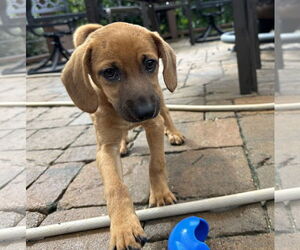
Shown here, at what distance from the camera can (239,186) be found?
188 centimetres

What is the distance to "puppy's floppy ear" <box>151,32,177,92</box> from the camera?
2023mm

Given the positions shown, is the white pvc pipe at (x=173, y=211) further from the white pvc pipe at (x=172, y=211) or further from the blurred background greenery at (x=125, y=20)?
the blurred background greenery at (x=125, y=20)

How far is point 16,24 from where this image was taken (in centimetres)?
152

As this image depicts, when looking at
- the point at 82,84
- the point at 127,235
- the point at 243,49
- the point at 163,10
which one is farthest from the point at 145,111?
the point at 163,10

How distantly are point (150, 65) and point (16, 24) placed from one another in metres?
0.68

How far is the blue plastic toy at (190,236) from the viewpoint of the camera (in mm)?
1272

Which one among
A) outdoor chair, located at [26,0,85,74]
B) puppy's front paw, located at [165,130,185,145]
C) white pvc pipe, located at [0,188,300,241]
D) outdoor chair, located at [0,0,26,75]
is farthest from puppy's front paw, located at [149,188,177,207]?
outdoor chair, located at [26,0,85,74]

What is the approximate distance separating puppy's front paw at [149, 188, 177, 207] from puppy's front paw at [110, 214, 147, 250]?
1.04 feet

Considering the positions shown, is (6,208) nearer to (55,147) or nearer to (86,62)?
(86,62)

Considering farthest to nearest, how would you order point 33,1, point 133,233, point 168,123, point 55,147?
point 33,1, point 55,147, point 168,123, point 133,233

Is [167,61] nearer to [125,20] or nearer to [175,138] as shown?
[175,138]

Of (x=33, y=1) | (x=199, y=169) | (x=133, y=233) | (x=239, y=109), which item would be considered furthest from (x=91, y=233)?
(x=33, y=1)

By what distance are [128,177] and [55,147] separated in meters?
0.96

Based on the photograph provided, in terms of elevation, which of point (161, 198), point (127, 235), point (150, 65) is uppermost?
point (150, 65)
